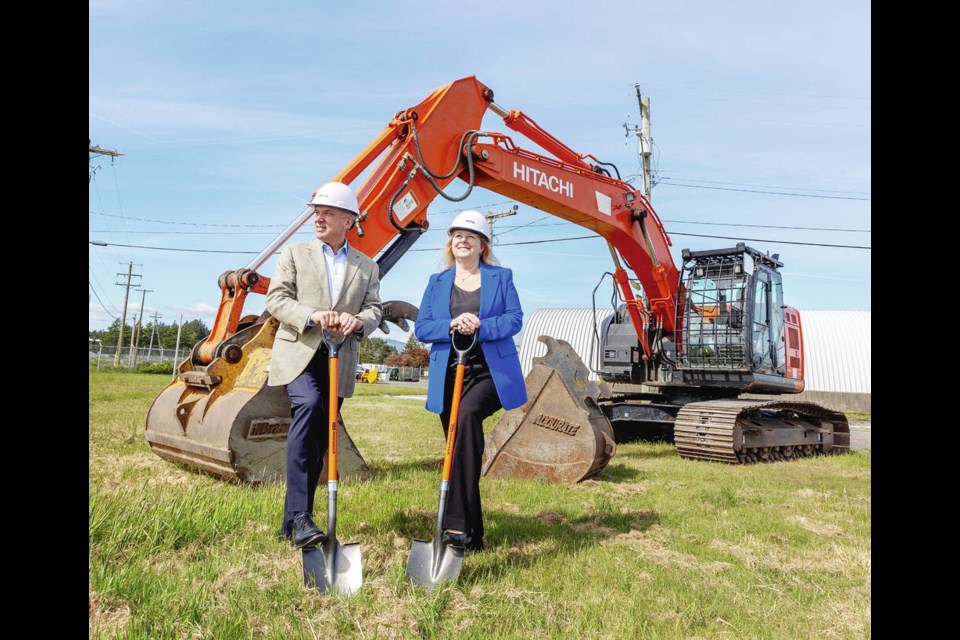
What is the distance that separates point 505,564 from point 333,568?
38.1 inches

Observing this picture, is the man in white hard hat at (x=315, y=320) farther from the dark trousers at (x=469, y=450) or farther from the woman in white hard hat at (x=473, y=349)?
the dark trousers at (x=469, y=450)

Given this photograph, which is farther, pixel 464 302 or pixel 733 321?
pixel 733 321

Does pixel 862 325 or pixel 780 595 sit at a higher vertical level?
pixel 862 325

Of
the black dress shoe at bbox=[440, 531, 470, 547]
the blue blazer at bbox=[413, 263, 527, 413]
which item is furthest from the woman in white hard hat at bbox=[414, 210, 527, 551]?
the black dress shoe at bbox=[440, 531, 470, 547]

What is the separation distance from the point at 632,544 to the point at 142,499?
2.97m

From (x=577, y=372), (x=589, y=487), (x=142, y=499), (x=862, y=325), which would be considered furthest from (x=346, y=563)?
(x=862, y=325)

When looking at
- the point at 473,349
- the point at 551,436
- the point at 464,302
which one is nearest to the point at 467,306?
the point at 464,302

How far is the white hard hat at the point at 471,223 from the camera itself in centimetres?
395

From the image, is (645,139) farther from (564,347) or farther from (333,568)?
(333,568)

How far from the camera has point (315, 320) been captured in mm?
3598

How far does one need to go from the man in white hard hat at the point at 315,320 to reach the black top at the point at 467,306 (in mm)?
437
